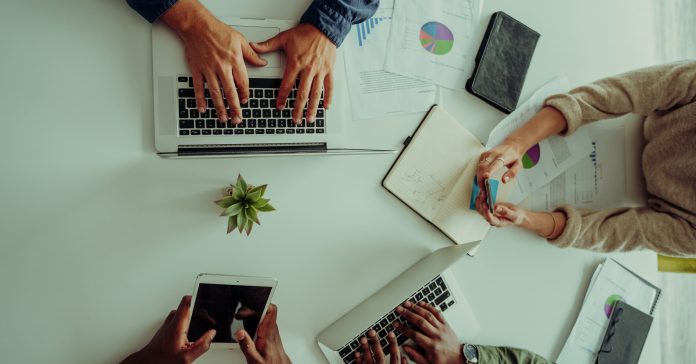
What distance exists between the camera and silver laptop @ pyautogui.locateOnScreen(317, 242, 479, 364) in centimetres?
90

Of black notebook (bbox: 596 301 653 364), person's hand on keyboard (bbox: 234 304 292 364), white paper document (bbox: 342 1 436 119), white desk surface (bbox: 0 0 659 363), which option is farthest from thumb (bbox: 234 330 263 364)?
black notebook (bbox: 596 301 653 364)

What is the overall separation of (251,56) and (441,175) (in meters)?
0.50

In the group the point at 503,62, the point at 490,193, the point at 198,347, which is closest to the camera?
the point at 198,347

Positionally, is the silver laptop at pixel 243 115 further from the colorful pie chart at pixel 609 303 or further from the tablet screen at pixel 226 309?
the colorful pie chart at pixel 609 303

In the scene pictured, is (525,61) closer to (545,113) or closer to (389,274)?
(545,113)

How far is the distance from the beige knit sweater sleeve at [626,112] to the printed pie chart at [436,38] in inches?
11.5

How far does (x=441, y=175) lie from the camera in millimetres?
1020

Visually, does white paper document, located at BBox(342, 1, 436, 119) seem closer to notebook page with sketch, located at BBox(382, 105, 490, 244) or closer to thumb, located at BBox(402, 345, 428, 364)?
notebook page with sketch, located at BBox(382, 105, 490, 244)

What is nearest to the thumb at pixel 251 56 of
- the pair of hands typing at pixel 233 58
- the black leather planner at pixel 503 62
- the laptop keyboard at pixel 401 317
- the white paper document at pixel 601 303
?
the pair of hands typing at pixel 233 58

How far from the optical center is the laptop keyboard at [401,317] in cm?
96

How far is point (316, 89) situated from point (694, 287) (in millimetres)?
1256

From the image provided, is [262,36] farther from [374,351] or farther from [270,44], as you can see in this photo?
[374,351]

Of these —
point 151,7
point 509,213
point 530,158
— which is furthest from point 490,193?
point 151,7

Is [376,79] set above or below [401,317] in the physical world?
above
